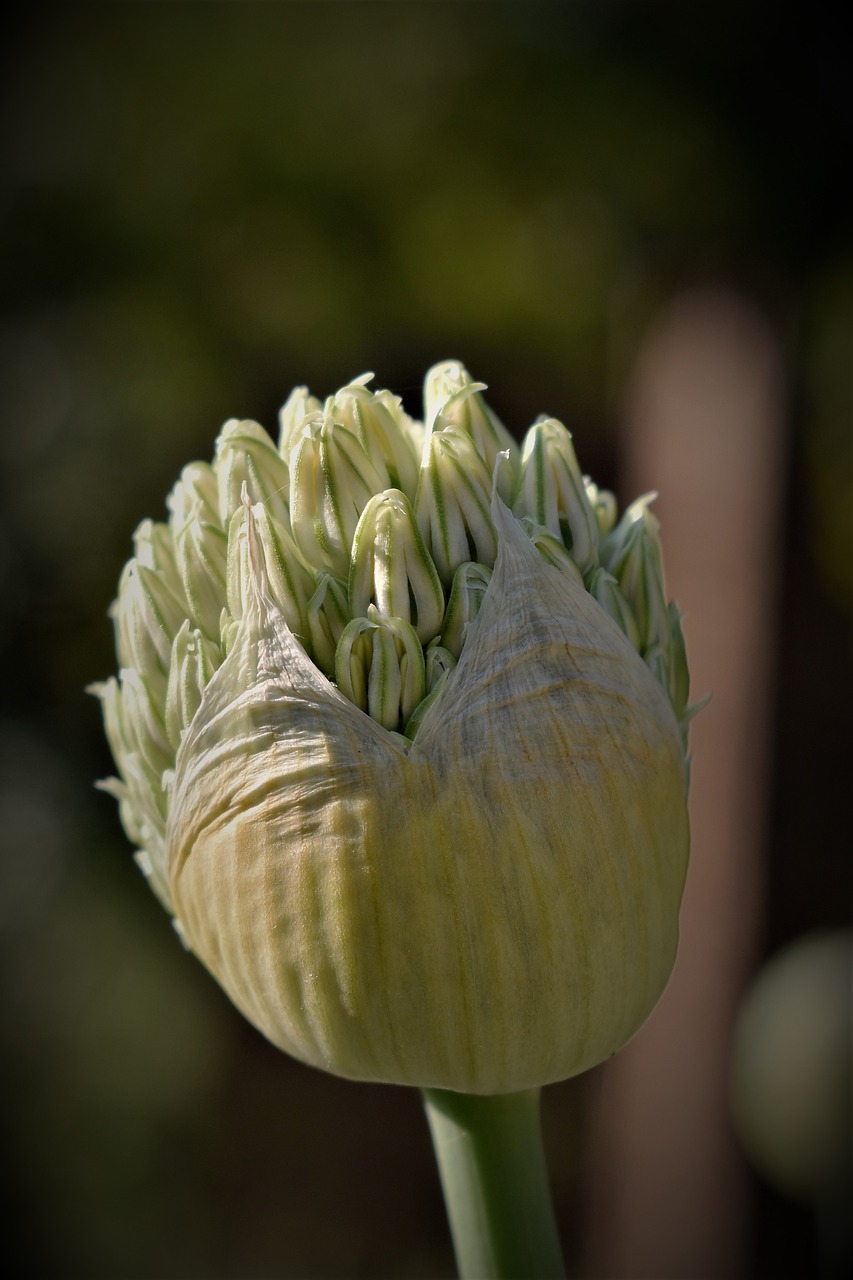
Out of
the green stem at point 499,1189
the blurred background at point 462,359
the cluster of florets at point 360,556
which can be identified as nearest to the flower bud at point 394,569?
the cluster of florets at point 360,556

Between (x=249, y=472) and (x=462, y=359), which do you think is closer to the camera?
(x=249, y=472)

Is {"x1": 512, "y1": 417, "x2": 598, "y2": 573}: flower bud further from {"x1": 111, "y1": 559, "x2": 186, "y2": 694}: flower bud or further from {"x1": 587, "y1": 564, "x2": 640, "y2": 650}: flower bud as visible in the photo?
{"x1": 111, "y1": 559, "x2": 186, "y2": 694}: flower bud

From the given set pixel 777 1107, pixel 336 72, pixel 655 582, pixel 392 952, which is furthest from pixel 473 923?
pixel 336 72

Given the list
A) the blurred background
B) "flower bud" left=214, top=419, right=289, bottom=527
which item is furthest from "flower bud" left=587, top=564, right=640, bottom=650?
the blurred background

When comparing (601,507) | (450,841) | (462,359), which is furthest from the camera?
(462,359)

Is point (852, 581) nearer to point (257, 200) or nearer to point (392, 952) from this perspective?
point (257, 200)

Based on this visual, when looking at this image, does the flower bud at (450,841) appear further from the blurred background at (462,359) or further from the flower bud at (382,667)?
the blurred background at (462,359)

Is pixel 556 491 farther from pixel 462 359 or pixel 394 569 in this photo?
pixel 462 359

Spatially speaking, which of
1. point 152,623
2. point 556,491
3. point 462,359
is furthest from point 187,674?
point 462,359
